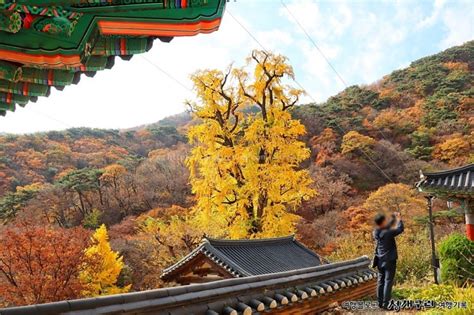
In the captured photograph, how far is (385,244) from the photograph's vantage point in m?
5.04

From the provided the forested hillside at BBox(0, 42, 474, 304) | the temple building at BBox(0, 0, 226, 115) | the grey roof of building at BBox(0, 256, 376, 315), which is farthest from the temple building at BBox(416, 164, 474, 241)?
the temple building at BBox(0, 0, 226, 115)

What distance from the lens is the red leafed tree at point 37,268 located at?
14.5 m

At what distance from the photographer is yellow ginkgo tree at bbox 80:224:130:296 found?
16781mm

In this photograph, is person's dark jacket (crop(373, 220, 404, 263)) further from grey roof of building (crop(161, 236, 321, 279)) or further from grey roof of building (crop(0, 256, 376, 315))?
grey roof of building (crop(161, 236, 321, 279))

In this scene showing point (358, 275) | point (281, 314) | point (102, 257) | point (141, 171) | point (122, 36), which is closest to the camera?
point (122, 36)

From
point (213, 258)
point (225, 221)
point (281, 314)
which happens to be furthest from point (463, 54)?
point (281, 314)

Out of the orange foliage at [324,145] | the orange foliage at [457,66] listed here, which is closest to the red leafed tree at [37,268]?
the orange foliage at [324,145]

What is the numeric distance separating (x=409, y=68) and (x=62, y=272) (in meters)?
55.8

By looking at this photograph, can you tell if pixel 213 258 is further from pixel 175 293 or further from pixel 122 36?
pixel 122 36

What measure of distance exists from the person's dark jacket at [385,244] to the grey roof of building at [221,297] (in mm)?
1391

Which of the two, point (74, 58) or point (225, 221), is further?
point (225, 221)

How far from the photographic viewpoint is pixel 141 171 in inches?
1534

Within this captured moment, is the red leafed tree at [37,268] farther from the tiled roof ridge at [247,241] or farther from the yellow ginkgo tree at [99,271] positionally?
the tiled roof ridge at [247,241]

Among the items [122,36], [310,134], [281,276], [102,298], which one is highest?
[310,134]
